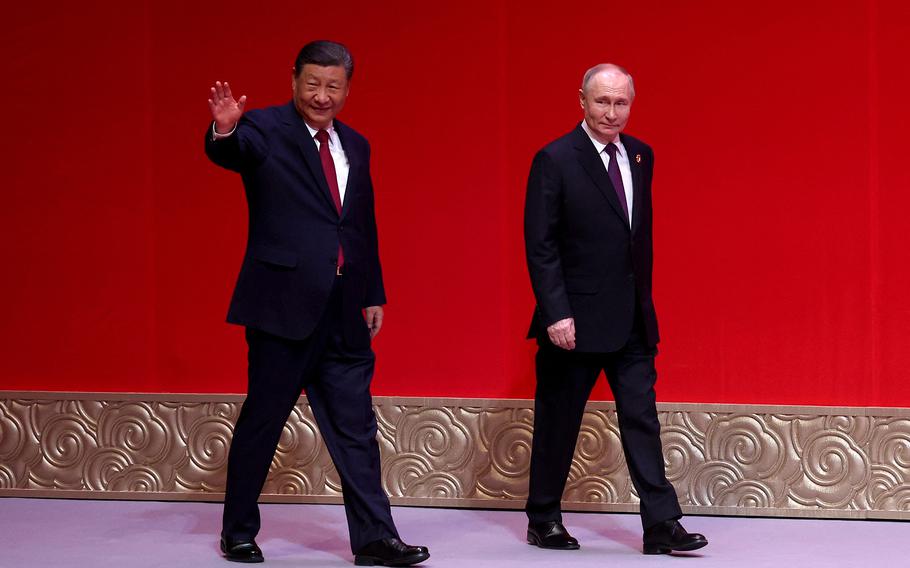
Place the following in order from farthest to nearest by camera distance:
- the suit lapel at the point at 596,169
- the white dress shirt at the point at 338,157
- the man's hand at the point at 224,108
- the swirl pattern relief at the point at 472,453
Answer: the swirl pattern relief at the point at 472,453, the suit lapel at the point at 596,169, the white dress shirt at the point at 338,157, the man's hand at the point at 224,108

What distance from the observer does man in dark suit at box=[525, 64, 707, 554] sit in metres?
3.45

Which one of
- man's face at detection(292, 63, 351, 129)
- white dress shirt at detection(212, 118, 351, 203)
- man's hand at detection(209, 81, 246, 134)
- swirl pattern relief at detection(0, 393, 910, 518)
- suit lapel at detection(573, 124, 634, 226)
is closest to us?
man's hand at detection(209, 81, 246, 134)

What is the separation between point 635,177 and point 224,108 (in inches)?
44.5

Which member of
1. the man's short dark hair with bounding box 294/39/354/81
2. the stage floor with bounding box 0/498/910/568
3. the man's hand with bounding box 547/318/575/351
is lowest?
the stage floor with bounding box 0/498/910/568

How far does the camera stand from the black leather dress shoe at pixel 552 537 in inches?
141

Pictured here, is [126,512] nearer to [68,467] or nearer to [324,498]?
[68,467]

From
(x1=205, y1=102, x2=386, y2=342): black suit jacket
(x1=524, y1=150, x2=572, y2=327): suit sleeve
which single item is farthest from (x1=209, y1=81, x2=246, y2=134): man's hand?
(x1=524, y1=150, x2=572, y2=327): suit sleeve

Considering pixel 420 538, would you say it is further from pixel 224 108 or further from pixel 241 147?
pixel 224 108

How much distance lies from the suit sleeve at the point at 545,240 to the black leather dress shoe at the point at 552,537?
58cm

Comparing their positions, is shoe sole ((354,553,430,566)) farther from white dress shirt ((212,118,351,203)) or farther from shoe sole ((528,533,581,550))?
white dress shirt ((212,118,351,203))

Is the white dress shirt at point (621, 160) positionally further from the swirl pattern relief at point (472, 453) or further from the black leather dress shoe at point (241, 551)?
the black leather dress shoe at point (241, 551)

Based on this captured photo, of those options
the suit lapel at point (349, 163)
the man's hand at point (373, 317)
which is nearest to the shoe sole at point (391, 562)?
the man's hand at point (373, 317)

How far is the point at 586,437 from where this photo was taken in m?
4.12

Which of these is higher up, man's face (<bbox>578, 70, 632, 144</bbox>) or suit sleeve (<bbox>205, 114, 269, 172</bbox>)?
man's face (<bbox>578, 70, 632, 144</bbox>)
